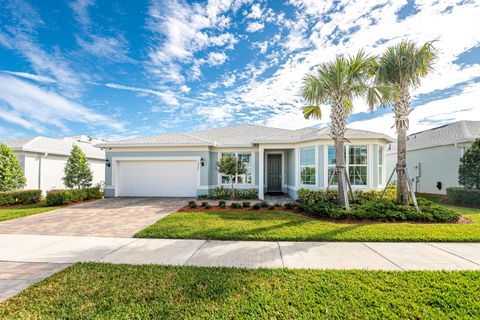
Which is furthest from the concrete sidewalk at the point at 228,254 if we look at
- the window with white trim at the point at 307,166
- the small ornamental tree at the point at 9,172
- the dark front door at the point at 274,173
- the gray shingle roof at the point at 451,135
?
the gray shingle roof at the point at 451,135

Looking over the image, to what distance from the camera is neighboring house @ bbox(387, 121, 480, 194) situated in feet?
42.0

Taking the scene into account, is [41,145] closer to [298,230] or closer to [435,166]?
[298,230]

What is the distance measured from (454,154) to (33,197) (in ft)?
82.0

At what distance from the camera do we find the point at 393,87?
7.73m

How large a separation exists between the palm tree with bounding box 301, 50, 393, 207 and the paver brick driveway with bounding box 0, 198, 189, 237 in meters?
7.45

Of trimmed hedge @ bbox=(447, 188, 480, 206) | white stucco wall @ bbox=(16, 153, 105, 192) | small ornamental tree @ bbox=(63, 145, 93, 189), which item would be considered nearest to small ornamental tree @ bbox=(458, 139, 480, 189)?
trimmed hedge @ bbox=(447, 188, 480, 206)

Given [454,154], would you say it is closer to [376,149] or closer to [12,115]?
[376,149]

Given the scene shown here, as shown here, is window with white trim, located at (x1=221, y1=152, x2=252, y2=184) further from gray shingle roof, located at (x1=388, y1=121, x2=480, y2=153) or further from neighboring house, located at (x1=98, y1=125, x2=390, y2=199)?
gray shingle roof, located at (x1=388, y1=121, x2=480, y2=153)

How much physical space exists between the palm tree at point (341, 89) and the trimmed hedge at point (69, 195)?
41.6ft

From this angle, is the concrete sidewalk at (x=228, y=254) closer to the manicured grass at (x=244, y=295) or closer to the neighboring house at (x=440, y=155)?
the manicured grass at (x=244, y=295)

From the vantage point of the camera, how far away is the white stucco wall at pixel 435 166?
1303 cm

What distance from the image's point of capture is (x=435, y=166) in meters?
14.4

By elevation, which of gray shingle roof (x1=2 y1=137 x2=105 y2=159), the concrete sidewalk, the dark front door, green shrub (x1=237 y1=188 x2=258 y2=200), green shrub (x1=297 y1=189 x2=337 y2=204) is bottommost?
the concrete sidewalk

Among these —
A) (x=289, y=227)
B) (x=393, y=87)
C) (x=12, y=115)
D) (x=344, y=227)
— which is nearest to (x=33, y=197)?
(x=12, y=115)
